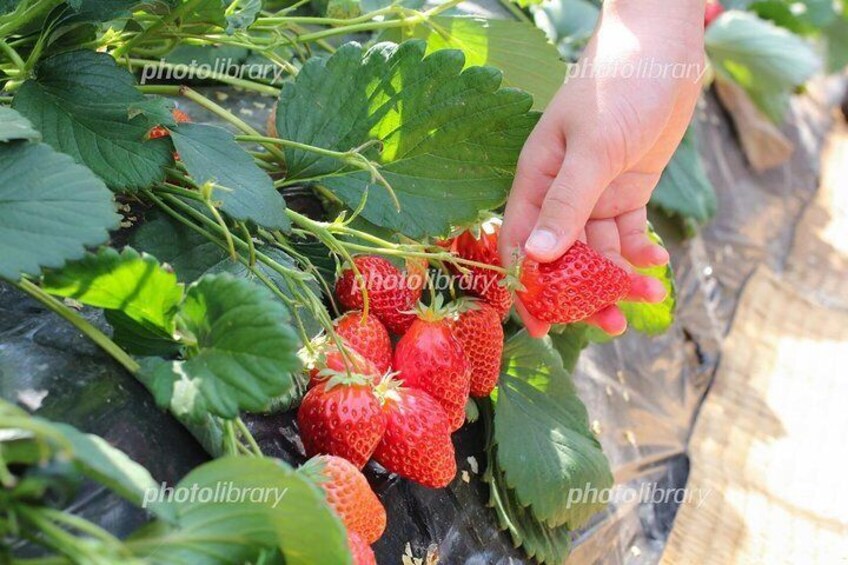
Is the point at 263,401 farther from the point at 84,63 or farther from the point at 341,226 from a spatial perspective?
the point at 84,63

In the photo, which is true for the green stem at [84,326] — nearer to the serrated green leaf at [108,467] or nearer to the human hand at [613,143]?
the serrated green leaf at [108,467]

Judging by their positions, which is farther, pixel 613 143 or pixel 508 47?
pixel 508 47

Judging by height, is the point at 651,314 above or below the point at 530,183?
below

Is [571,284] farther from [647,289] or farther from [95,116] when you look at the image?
[95,116]

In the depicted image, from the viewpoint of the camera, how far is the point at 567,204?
653 millimetres

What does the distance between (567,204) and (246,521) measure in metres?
0.32

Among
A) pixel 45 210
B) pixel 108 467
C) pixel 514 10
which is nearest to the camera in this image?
pixel 108 467

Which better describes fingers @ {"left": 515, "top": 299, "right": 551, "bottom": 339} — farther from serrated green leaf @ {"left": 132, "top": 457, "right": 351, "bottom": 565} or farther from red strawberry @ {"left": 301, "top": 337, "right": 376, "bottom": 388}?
serrated green leaf @ {"left": 132, "top": 457, "right": 351, "bottom": 565}

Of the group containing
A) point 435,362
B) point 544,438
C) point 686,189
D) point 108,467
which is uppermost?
point 108,467

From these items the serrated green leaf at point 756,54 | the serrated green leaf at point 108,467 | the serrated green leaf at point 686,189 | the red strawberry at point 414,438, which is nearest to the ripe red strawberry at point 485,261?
the red strawberry at point 414,438

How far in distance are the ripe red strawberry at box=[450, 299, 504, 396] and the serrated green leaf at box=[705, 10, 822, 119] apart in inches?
47.5

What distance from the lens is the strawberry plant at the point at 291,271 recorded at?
17.6 inches

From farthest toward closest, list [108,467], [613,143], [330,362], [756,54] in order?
1. [756,54]
2. [613,143]
3. [330,362]
4. [108,467]

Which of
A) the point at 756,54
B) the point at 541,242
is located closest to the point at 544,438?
the point at 541,242
